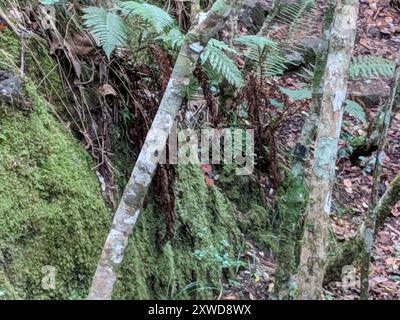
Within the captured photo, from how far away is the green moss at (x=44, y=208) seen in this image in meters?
2.77

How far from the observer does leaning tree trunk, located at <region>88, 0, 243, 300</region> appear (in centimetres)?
Answer: 250

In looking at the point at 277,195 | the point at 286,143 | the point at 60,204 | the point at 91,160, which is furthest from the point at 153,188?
the point at 286,143

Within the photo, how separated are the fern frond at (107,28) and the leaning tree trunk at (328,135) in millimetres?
1367

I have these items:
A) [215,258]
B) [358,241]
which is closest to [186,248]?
[215,258]

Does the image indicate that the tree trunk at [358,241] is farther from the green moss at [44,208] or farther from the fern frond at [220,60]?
the green moss at [44,208]

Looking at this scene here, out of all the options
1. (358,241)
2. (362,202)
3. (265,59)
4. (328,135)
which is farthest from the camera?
(362,202)

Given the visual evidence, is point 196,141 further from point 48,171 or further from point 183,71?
point 183,71

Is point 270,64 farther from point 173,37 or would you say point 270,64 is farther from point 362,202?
point 362,202

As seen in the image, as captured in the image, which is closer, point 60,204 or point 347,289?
point 60,204

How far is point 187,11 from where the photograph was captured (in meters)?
5.32

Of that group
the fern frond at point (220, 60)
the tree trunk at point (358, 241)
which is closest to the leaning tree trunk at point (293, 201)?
the tree trunk at point (358, 241)

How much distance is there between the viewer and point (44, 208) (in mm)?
2980

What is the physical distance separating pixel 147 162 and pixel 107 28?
130 centimetres

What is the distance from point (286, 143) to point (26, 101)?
11.7ft
